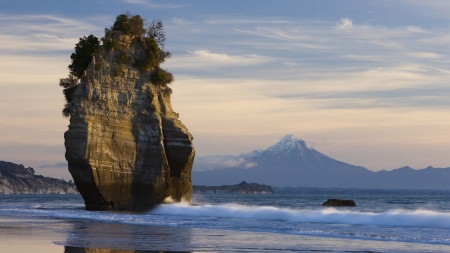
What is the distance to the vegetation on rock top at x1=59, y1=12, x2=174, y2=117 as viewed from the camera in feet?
141

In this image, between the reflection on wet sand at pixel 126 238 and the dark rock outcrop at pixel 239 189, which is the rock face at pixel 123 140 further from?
the dark rock outcrop at pixel 239 189

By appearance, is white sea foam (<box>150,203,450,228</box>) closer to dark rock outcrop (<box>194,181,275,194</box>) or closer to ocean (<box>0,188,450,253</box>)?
ocean (<box>0,188,450,253</box>)

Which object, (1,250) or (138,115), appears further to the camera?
(138,115)

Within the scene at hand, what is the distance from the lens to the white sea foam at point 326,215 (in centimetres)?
3312

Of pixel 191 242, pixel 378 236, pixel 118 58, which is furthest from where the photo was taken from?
pixel 118 58

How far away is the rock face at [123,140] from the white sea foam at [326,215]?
1846 millimetres

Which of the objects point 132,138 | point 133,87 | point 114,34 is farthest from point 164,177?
point 114,34

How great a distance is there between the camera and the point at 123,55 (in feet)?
141

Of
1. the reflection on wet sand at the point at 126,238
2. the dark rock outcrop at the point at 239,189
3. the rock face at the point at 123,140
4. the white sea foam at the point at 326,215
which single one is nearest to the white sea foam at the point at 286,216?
the white sea foam at the point at 326,215

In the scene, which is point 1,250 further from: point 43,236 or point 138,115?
point 138,115

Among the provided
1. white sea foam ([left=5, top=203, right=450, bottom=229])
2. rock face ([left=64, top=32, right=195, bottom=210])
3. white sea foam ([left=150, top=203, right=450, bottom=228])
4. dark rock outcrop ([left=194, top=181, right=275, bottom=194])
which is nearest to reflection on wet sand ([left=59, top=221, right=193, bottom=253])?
white sea foam ([left=5, top=203, right=450, bottom=229])

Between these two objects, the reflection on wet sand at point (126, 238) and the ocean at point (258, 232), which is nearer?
the reflection on wet sand at point (126, 238)

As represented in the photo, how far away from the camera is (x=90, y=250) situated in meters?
21.1

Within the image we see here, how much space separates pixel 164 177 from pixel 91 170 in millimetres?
4566
